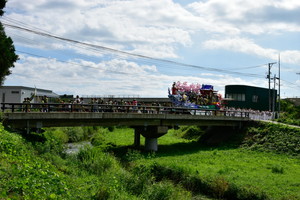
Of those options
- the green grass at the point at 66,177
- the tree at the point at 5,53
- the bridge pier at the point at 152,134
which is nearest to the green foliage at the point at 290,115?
the bridge pier at the point at 152,134

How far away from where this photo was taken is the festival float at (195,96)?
52.7 metres

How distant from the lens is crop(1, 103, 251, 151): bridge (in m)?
23.7

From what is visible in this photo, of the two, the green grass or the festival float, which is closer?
the green grass

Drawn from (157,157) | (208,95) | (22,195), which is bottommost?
(157,157)

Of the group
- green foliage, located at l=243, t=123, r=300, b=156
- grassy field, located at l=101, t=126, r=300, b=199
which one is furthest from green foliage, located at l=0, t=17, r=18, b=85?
green foliage, located at l=243, t=123, r=300, b=156

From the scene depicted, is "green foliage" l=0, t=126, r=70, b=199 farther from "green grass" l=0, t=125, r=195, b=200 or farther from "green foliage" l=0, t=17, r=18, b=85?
"green foliage" l=0, t=17, r=18, b=85

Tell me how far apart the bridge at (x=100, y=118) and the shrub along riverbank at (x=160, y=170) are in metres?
1.66

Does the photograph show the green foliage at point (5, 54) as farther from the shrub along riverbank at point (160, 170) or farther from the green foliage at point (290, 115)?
the green foliage at point (290, 115)

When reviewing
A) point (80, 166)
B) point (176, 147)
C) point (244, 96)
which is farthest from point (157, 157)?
point (244, 96)

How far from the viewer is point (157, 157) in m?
28.4

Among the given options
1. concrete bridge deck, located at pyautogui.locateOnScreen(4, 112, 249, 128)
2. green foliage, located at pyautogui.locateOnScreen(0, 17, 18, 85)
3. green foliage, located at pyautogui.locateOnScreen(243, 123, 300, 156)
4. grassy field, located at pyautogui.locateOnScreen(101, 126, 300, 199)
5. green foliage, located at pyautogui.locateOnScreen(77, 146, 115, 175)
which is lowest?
Result: grassy field, located at pyautogui.locateOnScreen(101, 126, 300, 199)

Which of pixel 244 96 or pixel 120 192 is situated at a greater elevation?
pixel 244 96

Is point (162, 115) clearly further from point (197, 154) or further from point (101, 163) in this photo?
point (101, 163)

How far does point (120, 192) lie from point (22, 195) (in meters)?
7.03
